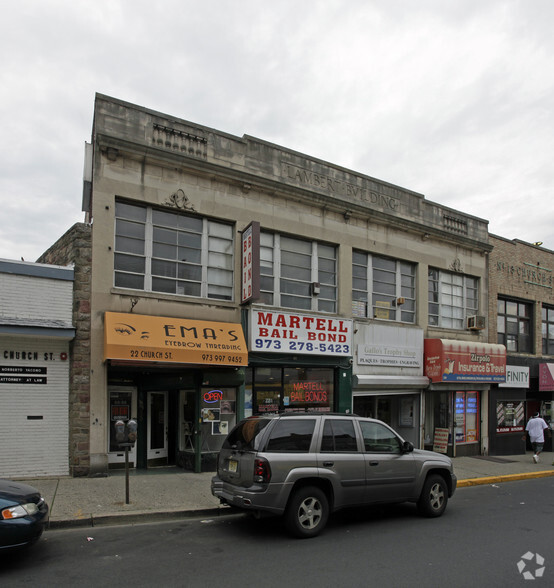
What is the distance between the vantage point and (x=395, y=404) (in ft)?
59.9

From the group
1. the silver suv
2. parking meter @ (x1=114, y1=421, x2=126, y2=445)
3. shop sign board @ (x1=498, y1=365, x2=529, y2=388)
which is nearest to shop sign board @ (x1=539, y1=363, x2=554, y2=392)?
shop sign board @ (x1=498, y1=365, x2=529, y2=388)

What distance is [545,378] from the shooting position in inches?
838

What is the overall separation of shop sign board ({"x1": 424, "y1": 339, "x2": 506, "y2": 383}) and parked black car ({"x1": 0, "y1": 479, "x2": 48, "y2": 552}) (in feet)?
43.9

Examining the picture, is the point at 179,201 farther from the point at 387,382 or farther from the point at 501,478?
the point at 501,478

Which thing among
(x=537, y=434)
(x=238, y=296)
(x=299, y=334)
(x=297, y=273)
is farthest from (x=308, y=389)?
(x=537, y=434)

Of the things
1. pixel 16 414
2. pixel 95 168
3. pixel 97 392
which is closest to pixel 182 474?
pixel 97 392

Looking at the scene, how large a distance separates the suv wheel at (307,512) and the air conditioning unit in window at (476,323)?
42.8 feet

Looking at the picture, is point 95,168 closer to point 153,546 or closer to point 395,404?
point 153,546

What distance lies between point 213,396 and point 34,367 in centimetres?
407

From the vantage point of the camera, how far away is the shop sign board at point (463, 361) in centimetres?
1727

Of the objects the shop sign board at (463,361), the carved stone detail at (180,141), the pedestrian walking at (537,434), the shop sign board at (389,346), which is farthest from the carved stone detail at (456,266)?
the carved stone detail at (180,141)

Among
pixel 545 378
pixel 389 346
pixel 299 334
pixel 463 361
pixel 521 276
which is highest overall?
pixel 521 276

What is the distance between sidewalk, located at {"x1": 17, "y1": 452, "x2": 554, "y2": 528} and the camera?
329 inches

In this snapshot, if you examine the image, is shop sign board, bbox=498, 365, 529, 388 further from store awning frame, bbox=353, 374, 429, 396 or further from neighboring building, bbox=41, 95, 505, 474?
store awning frame, bbox=353, 374, 429, 396
